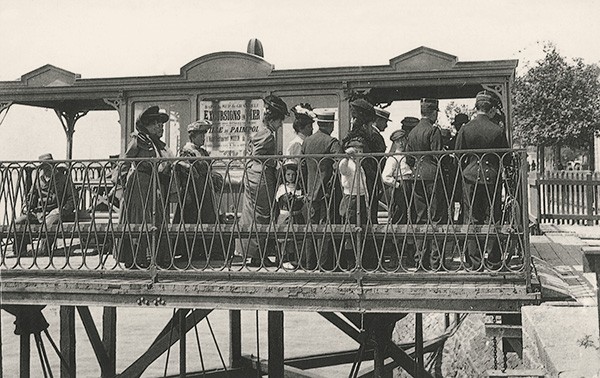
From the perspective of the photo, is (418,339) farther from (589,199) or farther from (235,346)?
(589,199)

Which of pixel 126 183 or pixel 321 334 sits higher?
pixel 126 183

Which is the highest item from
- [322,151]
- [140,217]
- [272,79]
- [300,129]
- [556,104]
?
[556,104]

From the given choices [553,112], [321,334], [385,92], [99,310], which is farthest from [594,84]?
[385,92]

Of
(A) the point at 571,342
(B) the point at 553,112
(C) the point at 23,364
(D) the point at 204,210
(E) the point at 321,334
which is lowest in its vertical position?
(E) the point at 321,334

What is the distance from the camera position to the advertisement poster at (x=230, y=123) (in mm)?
8789

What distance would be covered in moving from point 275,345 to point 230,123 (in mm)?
2811

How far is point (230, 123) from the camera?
29.1 ft

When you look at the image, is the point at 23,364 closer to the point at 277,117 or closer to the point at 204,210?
the point at 204,210

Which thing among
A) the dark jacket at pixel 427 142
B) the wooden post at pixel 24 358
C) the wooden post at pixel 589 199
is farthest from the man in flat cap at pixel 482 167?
the wooden post at pixel 589 199

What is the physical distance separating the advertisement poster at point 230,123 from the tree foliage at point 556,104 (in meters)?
24.6

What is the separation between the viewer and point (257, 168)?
23.6ft

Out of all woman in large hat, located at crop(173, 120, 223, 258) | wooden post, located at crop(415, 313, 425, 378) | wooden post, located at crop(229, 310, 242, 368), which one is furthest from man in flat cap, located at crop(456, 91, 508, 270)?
wooden post, located at crop(229, 310, 242, 368)

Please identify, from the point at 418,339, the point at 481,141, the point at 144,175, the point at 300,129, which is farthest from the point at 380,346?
the point at 144,175

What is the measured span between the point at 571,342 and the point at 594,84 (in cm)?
2939
